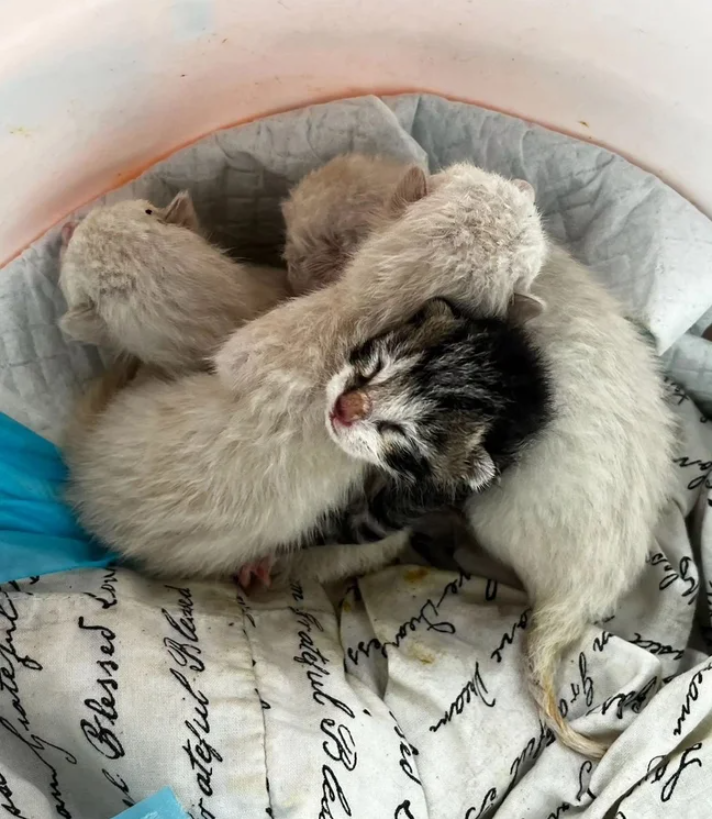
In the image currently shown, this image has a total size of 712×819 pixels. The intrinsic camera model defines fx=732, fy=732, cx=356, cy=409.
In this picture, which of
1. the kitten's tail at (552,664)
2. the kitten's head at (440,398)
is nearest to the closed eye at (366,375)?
the kitten's head at (440,398)

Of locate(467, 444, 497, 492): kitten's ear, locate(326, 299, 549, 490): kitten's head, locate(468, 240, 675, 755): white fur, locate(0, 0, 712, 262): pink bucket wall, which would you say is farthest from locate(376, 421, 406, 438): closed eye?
locate(0, 0, 712, 262): pink bucket wall

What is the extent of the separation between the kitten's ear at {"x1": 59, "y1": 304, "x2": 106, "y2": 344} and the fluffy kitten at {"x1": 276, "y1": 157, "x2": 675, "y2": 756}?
341mm

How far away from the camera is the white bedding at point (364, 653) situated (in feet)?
3.07

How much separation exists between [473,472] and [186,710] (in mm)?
486

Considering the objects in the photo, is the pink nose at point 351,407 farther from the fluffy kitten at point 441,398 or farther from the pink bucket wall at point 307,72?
the pink bucket wall at point 307,72

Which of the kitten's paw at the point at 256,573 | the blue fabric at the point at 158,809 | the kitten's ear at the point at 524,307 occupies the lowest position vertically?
the blue fabric at the point at 158,809

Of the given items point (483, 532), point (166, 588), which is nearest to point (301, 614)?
point (166, 588)

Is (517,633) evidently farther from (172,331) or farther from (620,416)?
(172,331)

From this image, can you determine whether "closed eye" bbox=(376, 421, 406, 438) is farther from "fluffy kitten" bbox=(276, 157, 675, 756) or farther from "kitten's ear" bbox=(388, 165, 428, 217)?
"kitten's ear" bbox=(388, 165, 428, 217)

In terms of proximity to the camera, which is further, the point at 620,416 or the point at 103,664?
the point at 620,416

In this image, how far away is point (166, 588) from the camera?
1.13 meters

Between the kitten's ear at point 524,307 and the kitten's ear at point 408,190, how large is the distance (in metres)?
0.22

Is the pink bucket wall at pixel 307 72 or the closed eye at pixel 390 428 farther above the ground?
the pink bucket wall at pixel 307 72

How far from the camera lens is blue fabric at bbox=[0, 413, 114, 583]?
1.08 meters
